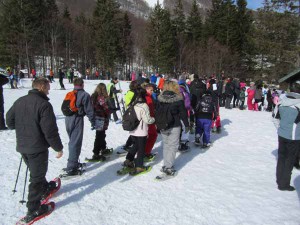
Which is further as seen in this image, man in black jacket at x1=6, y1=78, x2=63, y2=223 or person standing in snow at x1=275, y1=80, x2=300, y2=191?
person standing in snow at x1=275, y1=80, x2=300, y2=191

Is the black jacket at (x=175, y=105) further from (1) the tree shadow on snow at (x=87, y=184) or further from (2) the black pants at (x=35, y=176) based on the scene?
(2) the black pants at (x=35, y=176)

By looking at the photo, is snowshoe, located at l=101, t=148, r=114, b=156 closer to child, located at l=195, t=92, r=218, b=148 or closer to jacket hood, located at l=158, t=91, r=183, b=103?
jacket hood, located at l=158, t=91, r=183, b=103

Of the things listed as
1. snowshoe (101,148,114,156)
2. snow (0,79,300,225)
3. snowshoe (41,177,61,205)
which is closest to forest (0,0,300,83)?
snow (0,79,300,225)

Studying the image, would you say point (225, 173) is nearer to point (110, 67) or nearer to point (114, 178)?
point (114, 178)

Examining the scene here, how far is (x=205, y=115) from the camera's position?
24.7ft

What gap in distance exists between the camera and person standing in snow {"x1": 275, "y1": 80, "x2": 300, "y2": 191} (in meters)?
4.79

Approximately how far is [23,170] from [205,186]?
365 cm

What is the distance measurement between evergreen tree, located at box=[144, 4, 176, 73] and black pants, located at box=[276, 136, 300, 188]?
40.6 meters

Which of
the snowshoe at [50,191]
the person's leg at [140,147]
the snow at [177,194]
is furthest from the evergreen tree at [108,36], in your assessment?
the snowshoe at [50,191]

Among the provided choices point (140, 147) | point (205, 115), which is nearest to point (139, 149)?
point (140, 147)

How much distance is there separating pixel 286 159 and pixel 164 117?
2.27 meters

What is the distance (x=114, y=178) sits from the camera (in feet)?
18.3

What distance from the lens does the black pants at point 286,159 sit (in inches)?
192

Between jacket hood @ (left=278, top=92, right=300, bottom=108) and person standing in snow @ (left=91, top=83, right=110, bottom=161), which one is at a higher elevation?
jacket hood @ (left=278, top=92, right=300, bottom=108)
